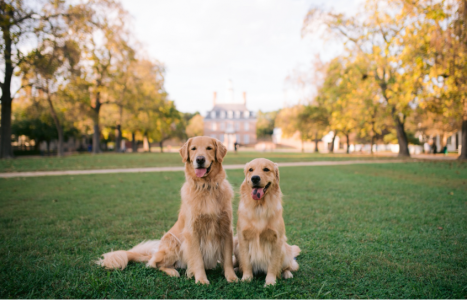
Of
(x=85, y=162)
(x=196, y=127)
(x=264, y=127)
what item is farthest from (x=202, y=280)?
(x=264, y=127)

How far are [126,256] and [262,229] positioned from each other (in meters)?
1.93

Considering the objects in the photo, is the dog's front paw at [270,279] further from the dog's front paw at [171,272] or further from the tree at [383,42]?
the tree at [383,42]

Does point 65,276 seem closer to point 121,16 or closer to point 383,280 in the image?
point 383,280

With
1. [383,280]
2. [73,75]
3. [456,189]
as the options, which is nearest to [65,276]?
[383,280]

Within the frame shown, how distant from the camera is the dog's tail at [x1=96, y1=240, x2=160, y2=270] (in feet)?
11.4

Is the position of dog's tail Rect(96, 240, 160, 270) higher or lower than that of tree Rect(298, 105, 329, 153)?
lower

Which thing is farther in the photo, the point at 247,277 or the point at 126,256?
the point at 126,256

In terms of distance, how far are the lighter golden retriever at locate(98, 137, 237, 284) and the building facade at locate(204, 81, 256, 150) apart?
69269 millimetres

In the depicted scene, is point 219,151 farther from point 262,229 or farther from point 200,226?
point 262,229

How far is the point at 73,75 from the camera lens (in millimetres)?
20297

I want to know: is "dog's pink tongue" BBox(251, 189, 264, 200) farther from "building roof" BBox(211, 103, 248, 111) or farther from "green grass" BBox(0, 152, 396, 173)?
"building roof" BBox(211, 103, 248, 111)

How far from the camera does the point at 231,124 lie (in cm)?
7506

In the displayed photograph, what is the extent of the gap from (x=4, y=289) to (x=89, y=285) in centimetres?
90

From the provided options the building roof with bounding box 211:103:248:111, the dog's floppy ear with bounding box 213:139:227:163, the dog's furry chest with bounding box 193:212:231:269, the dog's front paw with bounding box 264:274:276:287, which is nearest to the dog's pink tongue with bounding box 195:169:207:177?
the dog's floppy ear with bounding box 213:139:227:163
